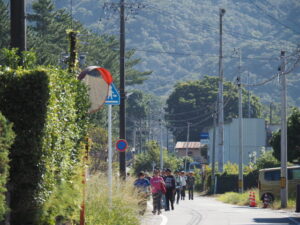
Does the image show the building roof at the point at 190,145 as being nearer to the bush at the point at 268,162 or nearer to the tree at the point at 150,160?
the tree at the point at 150,160

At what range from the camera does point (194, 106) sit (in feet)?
375

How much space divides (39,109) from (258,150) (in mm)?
82395

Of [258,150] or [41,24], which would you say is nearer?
[41,24]

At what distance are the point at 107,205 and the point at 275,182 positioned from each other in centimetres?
2169

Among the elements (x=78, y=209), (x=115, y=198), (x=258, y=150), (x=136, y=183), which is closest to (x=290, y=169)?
(x=136, y=183)

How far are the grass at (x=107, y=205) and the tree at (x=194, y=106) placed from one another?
92598 mm

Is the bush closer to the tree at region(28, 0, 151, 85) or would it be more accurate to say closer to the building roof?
the tree at region(28, 0, 151, 85)

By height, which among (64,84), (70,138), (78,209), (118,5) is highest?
(118,5)

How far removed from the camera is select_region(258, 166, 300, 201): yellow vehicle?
3778 cm

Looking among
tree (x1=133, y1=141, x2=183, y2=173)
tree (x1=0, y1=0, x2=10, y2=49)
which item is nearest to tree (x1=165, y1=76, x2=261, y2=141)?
tree (x1=133, y1=141, x2=183, y2=173)

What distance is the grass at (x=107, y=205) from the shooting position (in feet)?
55.2

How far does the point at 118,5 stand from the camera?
36.8 meters

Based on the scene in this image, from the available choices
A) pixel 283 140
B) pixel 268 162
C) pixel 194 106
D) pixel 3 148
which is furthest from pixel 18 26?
pixel 194 106

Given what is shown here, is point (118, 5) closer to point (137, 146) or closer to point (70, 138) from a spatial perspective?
point (70, 138)
